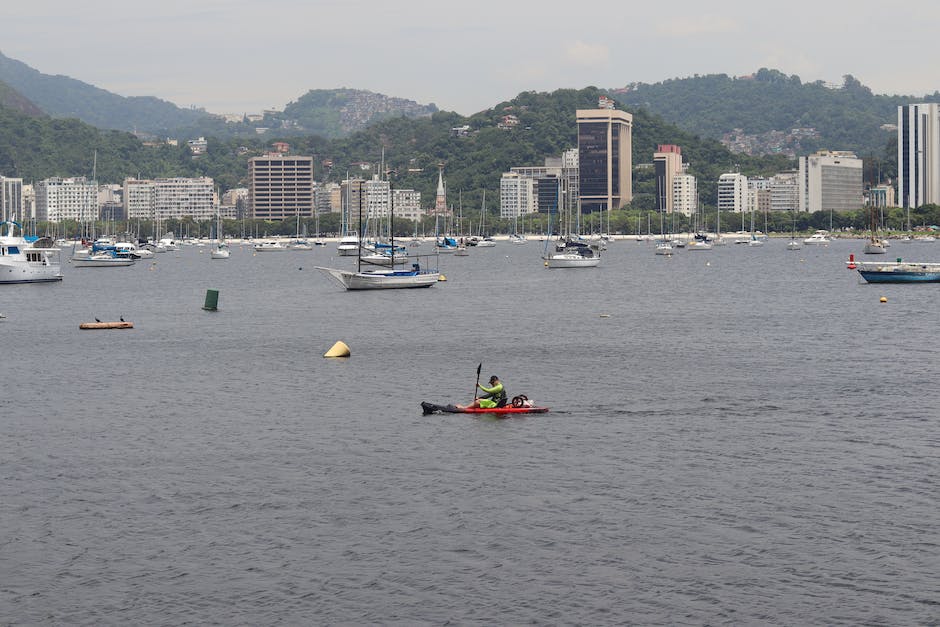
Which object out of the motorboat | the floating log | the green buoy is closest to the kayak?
the floating log

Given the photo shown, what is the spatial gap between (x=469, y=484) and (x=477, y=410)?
14.4 meters

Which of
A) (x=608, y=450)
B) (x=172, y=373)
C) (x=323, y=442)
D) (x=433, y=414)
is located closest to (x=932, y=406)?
(x=608, y=450)

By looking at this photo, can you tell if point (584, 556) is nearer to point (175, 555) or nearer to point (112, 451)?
point (175, 555)

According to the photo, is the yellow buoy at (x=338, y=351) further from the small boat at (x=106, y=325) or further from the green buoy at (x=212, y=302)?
the green buoy at (x=212, y=302)

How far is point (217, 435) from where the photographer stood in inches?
2327

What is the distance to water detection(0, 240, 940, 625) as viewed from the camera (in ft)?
120

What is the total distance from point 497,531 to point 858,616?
12.4 metres

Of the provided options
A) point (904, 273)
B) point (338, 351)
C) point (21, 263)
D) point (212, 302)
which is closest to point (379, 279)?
point (212, 302)

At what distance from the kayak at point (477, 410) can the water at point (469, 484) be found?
28.8 inches

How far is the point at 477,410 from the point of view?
63219mm

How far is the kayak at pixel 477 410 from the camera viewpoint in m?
63.0

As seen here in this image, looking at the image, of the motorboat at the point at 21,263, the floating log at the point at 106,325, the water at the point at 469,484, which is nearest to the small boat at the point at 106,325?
the floating log at the point at 106,325

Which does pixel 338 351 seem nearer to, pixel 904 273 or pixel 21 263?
pixel 904 273

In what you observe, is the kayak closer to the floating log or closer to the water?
the water
